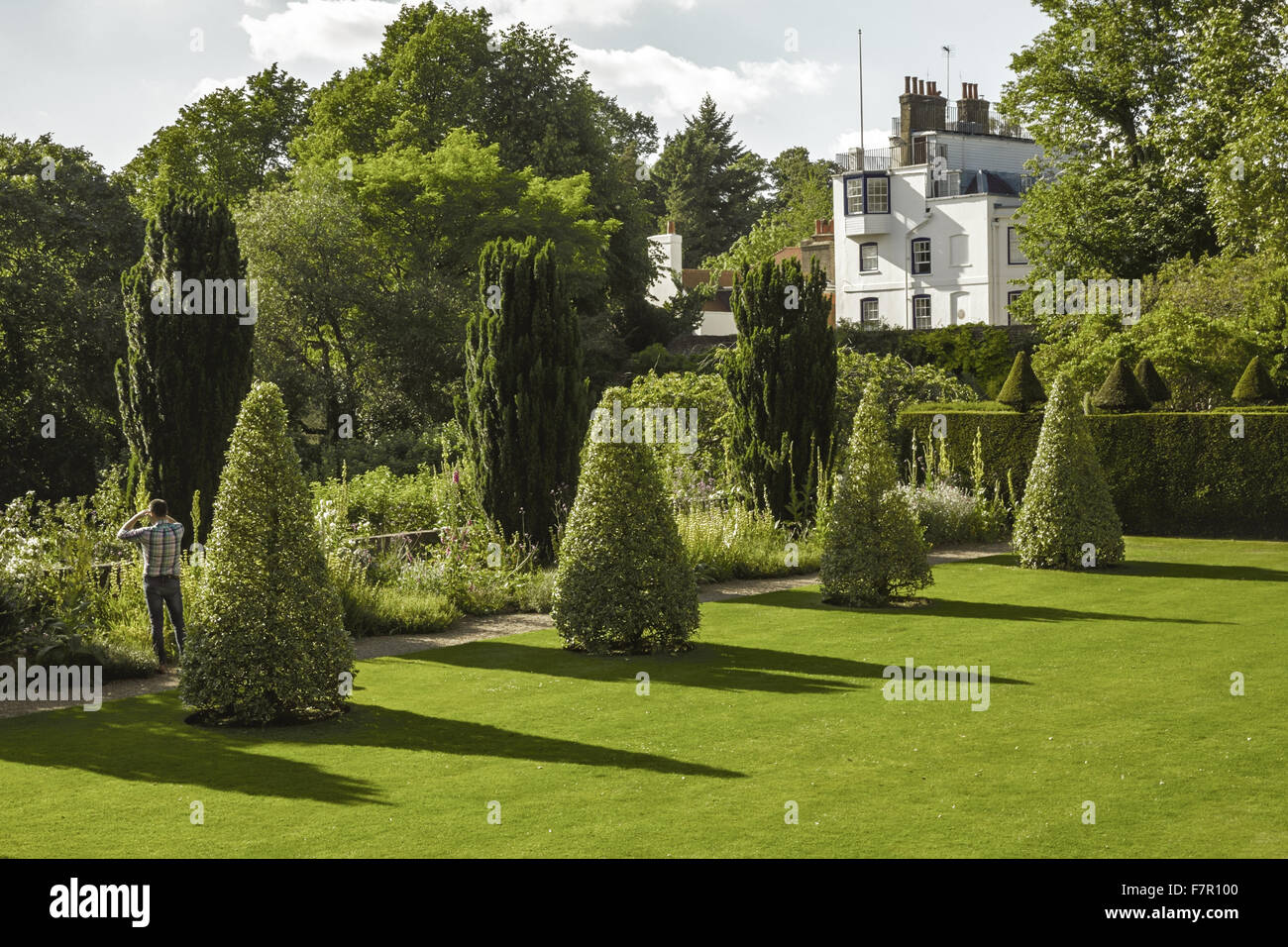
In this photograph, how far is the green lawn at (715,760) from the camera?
689 cm

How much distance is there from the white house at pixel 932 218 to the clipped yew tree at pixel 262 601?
140 ft

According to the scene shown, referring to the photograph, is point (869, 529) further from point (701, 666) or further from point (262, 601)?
point (262, 601)

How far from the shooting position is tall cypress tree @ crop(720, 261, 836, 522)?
68.3 ft

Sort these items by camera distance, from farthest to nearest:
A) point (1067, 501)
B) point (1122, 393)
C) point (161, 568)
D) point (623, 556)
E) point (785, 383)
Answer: point (1122, 393) → point (785, 383) → point (1067, 501) → point (623, 556) → point (161, 568)

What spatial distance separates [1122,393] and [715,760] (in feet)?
62.5

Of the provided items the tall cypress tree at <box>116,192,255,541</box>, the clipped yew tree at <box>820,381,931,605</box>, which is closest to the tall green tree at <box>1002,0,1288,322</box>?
the clipped yew tree at <box>820,381,931,605</box>

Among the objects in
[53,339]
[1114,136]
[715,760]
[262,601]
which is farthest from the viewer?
[1114,136]

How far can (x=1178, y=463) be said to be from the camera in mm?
23828

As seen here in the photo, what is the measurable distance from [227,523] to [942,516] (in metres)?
15.1

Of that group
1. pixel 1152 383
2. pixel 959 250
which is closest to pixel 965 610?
pixel 1152 383

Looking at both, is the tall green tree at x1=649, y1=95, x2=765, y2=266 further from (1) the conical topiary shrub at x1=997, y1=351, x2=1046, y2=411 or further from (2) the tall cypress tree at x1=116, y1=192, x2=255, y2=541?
(2) the tall cypress tree at x1=116, y1=192, x2=255, y2=541

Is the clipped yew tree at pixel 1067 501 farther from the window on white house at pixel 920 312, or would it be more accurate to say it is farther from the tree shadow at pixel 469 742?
the window on white house at pixel 920 312

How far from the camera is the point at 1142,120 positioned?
38531mm
